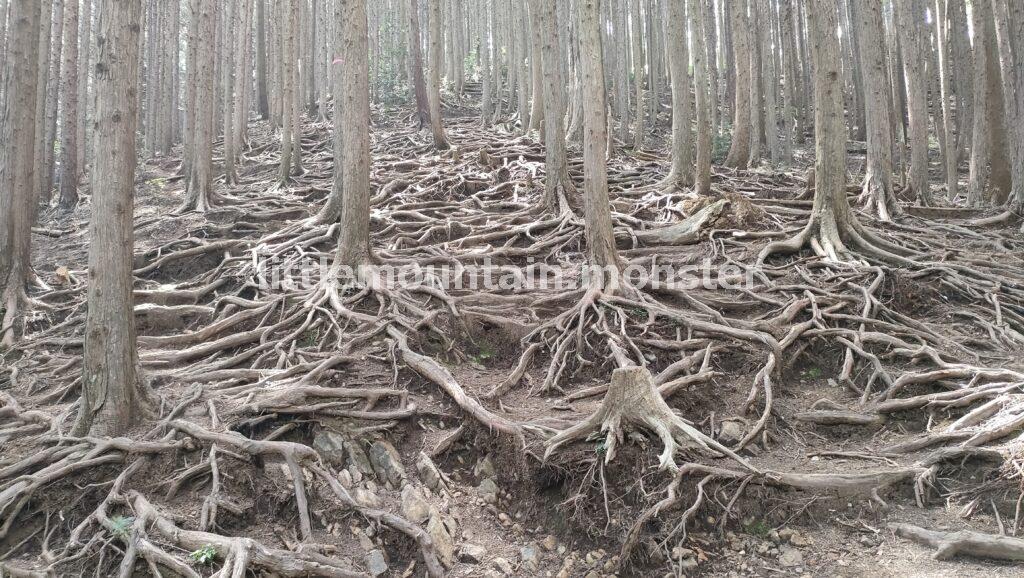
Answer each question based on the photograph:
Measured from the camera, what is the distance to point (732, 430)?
4.66 meters

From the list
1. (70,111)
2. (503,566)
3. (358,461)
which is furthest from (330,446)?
(70,111)

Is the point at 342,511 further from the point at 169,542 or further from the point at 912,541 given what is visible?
the point at 912,541

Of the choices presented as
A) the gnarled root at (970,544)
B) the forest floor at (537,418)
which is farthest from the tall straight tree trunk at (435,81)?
the gnarled root at (970,544)

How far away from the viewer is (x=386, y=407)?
4969mm

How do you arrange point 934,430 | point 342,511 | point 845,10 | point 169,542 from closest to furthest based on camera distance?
1. point 169,542
2. point 342,511
3. point 934,430
4. point 845,10

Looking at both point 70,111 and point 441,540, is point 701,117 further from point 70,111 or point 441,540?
point 70,111

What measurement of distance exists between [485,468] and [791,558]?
7.03 feet

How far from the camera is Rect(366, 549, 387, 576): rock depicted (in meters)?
3.70

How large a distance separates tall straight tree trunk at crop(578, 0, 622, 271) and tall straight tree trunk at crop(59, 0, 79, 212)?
445 inches

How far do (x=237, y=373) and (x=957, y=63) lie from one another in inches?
619

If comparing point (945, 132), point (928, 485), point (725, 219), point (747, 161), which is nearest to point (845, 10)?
point (945, 132)

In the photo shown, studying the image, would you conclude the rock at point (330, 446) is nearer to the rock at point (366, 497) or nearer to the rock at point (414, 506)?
the rock at point (366, 497)

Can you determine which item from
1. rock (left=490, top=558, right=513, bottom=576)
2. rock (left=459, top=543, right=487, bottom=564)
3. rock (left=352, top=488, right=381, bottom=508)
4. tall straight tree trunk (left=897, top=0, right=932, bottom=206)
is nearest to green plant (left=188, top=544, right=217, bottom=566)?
rock (left=352, top=488, right=381, bottom=508)

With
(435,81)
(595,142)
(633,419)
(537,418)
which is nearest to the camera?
(633,419)
